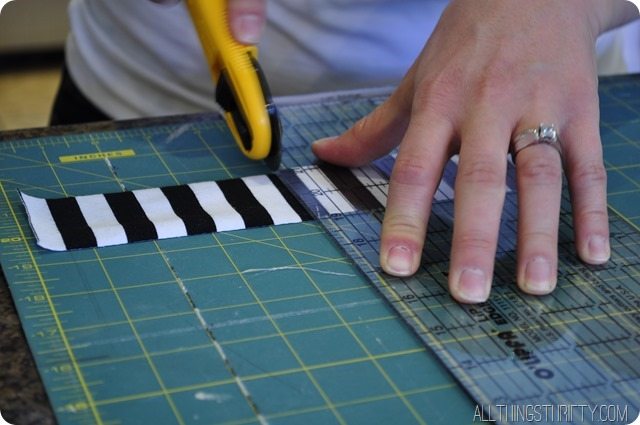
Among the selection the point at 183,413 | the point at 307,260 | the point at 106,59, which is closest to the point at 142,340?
the point at 183,413

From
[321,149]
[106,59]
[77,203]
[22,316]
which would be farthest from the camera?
[106,59]

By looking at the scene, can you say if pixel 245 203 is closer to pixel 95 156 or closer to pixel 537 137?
pixel 95 156

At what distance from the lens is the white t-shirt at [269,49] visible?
1548 mm

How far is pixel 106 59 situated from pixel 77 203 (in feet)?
1.76

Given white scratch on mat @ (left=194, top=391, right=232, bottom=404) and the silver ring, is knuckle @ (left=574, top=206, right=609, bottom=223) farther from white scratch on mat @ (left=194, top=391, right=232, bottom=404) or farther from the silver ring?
white scratch on mat @ (left=194, top=391, right=232, bottom=404)

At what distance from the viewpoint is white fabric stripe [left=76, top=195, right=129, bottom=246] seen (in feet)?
3.66

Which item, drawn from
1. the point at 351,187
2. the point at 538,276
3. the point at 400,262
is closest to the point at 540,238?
the point at 538,276

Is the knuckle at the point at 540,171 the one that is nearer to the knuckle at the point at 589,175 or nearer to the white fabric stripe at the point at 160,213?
the knuckle at the point at 589,175

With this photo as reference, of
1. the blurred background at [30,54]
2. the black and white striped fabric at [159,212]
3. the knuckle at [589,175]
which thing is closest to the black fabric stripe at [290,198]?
the black and white striped fabric at [159,212]

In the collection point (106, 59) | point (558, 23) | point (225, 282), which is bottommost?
point (106, 59)

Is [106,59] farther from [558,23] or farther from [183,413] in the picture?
[183,413]

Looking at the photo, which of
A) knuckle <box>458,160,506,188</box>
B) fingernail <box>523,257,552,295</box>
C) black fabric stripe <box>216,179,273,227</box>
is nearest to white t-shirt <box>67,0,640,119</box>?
black fabric stripe <box>216,179,273,227</box>

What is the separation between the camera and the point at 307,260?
3.59 feet

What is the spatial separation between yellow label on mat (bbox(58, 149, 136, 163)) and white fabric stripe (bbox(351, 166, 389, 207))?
0.30 m
